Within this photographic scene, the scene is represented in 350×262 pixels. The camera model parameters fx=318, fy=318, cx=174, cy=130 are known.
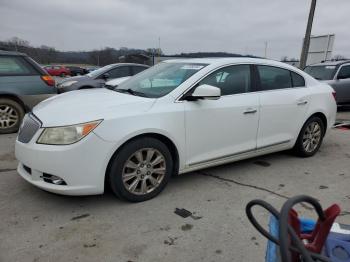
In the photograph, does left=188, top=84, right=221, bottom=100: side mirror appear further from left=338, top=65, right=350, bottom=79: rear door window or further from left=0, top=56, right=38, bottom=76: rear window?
left=338, top=65, right=350, bottom=79: rear door window

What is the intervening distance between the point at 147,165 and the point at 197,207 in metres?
0.68

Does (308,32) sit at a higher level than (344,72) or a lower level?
higher

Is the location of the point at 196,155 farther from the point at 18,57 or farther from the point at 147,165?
the point at 18,57

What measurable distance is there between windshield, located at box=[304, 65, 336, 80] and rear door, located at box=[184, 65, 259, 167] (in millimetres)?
7168

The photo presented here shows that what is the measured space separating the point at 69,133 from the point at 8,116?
13.1 feet

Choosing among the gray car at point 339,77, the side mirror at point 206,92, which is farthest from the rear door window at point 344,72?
the side mirror at point 206,92

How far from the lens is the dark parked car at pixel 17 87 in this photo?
614cm

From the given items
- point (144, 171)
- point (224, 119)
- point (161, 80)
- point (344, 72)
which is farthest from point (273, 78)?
point (344, 72)

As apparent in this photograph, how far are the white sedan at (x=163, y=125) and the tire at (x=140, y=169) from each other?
10 mm

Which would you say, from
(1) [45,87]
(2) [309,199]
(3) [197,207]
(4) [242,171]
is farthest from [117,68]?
(2) [309,199]

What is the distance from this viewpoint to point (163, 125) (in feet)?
10.9

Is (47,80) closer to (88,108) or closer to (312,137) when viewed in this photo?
(88,108)

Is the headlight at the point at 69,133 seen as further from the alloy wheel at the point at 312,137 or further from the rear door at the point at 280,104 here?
the alloy wheel at the point at 312,137

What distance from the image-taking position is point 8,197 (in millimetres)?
3418
